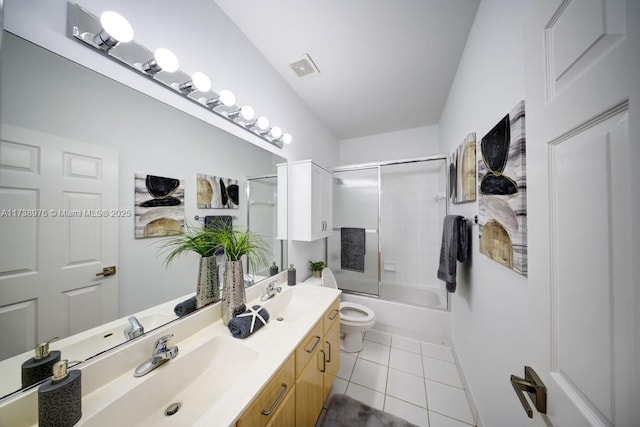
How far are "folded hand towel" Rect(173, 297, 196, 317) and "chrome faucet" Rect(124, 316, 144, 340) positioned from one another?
0.51ft

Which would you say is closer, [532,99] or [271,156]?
[532,99]

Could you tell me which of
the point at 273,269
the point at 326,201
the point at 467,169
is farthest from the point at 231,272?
the point at 467,169

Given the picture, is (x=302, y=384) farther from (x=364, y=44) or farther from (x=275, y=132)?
(x=364, y=44)

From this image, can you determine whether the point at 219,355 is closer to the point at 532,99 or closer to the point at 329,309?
the point at 329,309

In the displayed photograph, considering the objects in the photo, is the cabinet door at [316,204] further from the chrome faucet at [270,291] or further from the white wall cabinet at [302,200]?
the chrome faucet at [270,291]

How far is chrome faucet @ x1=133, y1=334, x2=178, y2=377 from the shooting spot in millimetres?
748

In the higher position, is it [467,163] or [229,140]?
Result: [229,140]

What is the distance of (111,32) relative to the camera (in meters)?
0.72

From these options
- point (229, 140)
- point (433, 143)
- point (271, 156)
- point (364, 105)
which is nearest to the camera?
point (229, 140)

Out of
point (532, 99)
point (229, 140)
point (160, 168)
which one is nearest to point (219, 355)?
point (160, 168)

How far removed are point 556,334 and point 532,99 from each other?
0.61m

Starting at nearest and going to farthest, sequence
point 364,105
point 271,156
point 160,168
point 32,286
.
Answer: point 32,286 → point 160,168 → point 271,156 → point 364,105

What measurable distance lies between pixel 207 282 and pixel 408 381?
69.3 inches

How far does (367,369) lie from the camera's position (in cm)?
177
